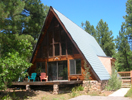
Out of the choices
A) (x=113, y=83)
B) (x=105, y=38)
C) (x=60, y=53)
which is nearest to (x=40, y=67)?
(x=60, y=53)

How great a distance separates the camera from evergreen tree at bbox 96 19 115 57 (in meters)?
30.1

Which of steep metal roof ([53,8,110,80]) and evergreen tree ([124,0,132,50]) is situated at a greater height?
evergreen tree ([124,0,132,50])

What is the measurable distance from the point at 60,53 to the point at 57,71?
155 centimetres

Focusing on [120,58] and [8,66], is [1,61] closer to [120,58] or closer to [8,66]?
[8,66]

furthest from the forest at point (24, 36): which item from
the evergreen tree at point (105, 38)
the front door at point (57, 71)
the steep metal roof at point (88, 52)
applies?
the front door at point (57, 71)

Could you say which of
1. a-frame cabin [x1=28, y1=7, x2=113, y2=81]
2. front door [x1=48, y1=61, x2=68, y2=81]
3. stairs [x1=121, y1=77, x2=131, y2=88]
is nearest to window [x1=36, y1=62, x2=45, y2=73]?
a-frame cabin [x1=28, y1=7, x2=113, y2=81]

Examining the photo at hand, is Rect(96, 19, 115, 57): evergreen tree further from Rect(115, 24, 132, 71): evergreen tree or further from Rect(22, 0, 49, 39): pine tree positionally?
Rect(22, 0, 49, 39): pine tree

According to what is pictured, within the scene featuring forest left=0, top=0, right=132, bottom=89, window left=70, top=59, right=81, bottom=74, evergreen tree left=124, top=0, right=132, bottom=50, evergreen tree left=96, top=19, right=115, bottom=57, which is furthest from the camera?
evergreen tree left=96, top=19, right=115, bottom=57

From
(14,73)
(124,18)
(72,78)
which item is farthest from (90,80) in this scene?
(124,18)

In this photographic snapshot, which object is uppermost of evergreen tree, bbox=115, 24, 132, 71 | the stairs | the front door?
evergreen tree, bbox=115, 24, 132, 71

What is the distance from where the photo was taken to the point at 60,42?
1312 cm

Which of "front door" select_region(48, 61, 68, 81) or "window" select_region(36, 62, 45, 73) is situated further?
"window" select_region(36, 62, 45, 73)

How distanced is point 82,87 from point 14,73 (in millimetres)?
5137

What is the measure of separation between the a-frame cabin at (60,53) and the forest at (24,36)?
1.31 metres
